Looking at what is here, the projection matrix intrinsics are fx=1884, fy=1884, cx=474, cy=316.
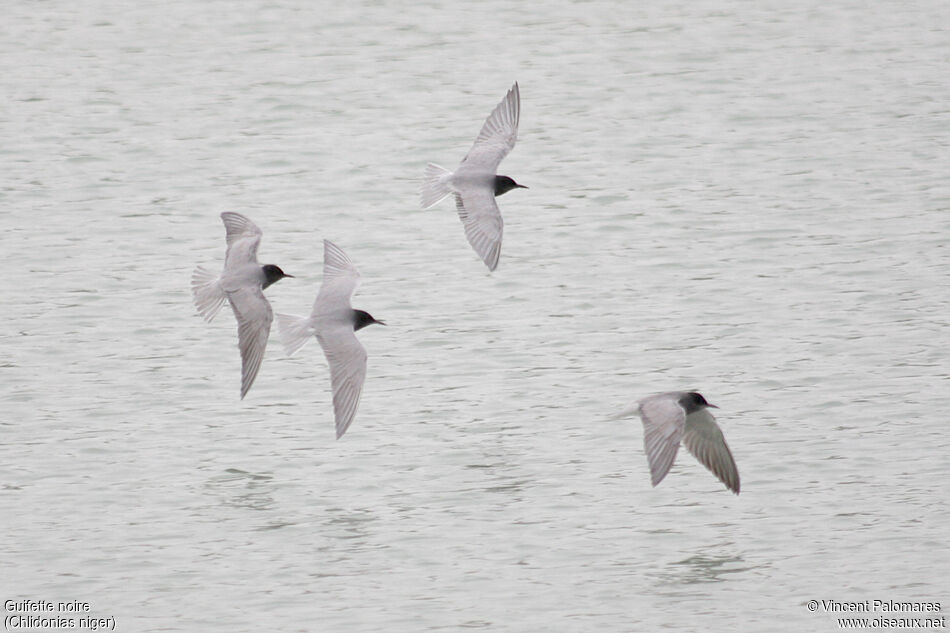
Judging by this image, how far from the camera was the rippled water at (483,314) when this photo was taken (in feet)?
29.7

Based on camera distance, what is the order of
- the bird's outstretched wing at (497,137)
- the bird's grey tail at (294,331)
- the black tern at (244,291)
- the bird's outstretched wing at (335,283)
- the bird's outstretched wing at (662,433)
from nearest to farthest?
the bird's outstretched wing at (662,433) → the bird's grey tail at (294,331) → the black tern at (244,291) → the bird's outstretched wing at (335,283) → the bird's outstretched wing at (497,137)

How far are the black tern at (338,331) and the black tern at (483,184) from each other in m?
0.65

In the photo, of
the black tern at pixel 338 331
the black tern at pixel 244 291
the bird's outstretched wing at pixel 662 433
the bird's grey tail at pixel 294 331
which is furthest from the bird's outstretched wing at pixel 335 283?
the bird's outstretched wing at pixel 662 433

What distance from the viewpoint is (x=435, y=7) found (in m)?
21.9

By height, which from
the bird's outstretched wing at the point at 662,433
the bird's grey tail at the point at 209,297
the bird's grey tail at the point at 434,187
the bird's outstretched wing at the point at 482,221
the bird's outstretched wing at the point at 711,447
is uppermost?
the bird's grey tail at the point at 434,187

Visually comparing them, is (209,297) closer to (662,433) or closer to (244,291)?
(244,291)

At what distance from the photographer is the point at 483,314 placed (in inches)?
512

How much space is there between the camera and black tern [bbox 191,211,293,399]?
1039 centimetres

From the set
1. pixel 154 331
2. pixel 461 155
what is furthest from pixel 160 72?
pixel 154 331

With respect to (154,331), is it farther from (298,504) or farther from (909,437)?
(909,437)

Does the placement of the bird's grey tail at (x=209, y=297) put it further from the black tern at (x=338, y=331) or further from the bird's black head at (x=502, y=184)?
the bird's black head at (x=502, y=184)

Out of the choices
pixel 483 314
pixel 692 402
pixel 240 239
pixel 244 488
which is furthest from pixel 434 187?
pixel 692 402

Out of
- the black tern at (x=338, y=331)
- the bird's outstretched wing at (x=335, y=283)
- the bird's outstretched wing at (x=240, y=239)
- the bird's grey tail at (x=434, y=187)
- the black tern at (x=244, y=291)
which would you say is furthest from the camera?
the bird's grey tail at (x=434, y=187)

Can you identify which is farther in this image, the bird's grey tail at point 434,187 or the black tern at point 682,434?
the bird's grey tail at point 434,187
